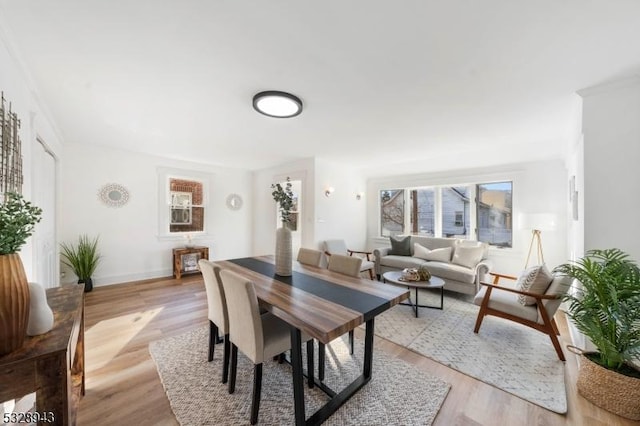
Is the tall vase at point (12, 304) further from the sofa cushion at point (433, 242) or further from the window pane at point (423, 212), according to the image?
the window pane at point (423, 212)

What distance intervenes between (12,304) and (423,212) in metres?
5.53

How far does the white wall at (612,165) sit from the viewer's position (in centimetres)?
190

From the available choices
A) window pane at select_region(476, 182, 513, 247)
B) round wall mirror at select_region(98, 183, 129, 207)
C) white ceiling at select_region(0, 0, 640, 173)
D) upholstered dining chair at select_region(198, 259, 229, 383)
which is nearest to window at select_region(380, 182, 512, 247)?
window pane at select_region(476, 182, 513, 247)

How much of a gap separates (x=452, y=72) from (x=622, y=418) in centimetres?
264

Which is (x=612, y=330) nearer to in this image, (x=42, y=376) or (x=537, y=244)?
(x=537, y=244)

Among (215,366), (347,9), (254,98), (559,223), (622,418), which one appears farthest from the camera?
(559,223)

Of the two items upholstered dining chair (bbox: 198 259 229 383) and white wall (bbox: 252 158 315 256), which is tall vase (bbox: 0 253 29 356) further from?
white wall (bbox: 252 158 315 256)

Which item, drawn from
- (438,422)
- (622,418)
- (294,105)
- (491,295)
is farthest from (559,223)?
(294,105)

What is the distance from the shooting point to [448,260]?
439cm

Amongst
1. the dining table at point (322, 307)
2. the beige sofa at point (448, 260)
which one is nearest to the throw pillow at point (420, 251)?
the beige sofa at point (448, 260)

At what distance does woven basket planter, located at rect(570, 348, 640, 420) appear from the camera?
1612 millimetres

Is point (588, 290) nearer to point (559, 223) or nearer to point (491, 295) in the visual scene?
point (491, 295)

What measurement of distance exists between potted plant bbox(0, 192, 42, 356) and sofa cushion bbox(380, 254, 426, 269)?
A: 434 cm

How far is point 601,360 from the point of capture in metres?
1.81
